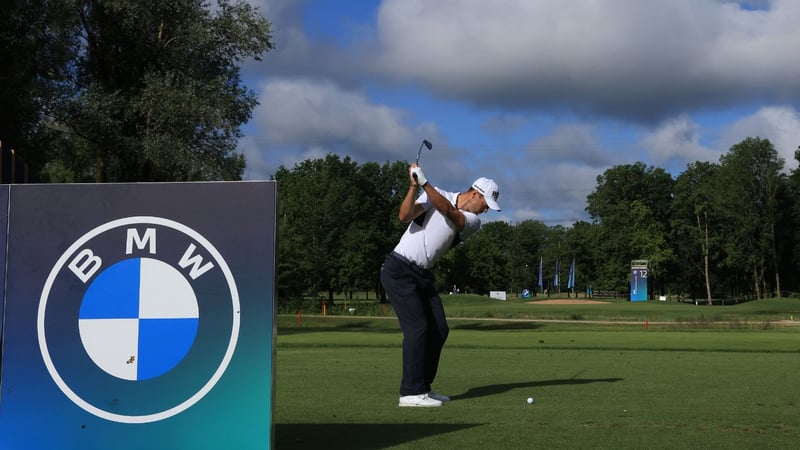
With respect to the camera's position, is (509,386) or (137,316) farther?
(509,386)

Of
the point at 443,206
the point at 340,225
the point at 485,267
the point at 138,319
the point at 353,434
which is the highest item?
the point at 340,225

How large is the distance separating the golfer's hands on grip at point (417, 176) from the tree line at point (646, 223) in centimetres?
7110

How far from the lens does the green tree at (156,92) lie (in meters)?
29.2

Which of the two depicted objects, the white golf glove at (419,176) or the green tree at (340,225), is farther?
the green tree at (340,225)

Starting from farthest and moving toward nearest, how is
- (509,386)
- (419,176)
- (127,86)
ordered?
(127,86), (509,386), (419,176)

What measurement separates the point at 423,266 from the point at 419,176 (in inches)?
42.0

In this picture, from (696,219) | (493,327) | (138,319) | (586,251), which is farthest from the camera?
(586,251)

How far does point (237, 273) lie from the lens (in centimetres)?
482

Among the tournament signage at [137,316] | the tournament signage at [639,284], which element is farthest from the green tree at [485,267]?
the tournament signage at [137,316]

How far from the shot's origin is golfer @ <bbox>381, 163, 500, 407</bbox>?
769 cm

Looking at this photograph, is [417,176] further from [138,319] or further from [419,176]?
[138,319]

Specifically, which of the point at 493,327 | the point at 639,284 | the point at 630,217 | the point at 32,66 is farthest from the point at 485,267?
the point at 32,66

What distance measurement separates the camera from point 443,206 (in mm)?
7484

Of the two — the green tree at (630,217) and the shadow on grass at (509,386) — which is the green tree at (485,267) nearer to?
the green tree at (630,217)
